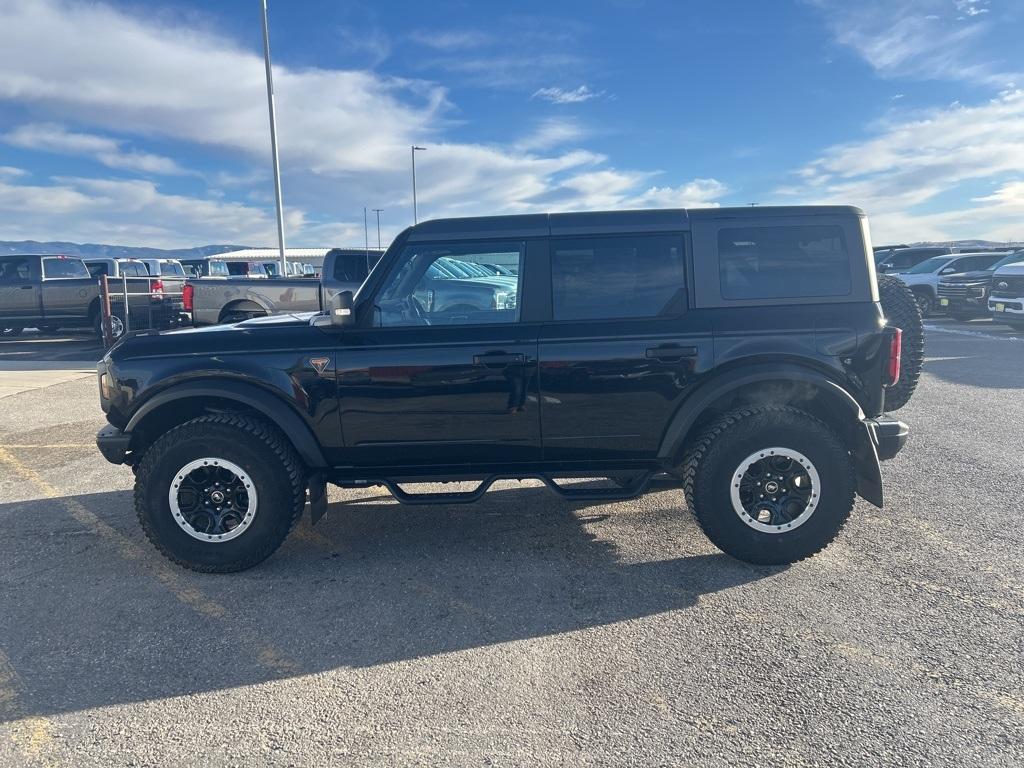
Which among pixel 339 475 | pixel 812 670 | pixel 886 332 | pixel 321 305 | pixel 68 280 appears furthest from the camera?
pixel 68 280

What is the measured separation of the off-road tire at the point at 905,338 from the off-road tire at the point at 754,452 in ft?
3.39

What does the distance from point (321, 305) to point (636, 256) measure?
7.66 metres

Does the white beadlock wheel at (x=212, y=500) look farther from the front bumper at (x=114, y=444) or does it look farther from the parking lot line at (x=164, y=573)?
the front bumper at (x=114, y=444)

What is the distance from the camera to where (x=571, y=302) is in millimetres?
3764

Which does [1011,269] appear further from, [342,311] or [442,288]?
[342,311]

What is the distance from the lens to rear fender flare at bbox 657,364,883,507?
365 centimetres

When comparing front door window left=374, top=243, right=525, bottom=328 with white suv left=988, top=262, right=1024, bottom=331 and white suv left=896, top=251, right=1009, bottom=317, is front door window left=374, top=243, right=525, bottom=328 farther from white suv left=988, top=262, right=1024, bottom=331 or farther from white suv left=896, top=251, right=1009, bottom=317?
white suv left=896, top=251, right=1009, bottom=317

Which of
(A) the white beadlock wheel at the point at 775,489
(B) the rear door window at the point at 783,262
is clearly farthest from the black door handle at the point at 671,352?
(A) the white beadlock wheel at the point at 775,489

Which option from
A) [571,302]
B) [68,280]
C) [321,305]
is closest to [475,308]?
[571,302]

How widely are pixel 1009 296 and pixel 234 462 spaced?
15.7 metres

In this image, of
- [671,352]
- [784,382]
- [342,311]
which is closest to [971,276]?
[784,382]

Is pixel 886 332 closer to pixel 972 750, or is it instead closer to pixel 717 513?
pixel 717 513

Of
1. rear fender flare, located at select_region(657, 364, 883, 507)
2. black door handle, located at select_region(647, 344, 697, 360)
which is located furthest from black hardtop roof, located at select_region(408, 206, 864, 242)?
rear fender flare, located at select_region(657, 364, 883, 507)

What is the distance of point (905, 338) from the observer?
4492 mm
